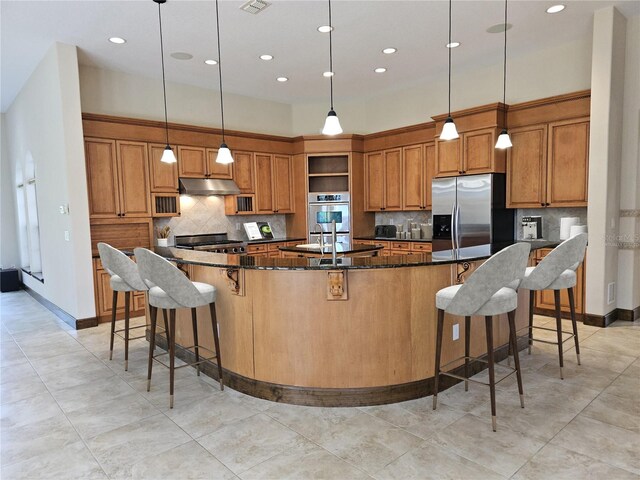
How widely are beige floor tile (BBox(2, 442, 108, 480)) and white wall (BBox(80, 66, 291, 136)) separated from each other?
4384 mm

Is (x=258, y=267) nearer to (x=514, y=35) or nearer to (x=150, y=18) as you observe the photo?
(x=150, y=18)

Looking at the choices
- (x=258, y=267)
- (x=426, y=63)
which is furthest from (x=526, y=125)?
(x=258, y=267)

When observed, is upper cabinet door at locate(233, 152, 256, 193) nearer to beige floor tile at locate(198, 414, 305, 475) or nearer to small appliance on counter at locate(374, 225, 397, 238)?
small appliance on counter at locate(374, 225, 397, 238)

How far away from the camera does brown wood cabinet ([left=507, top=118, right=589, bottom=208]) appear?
4855mm

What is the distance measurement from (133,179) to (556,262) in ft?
16.3

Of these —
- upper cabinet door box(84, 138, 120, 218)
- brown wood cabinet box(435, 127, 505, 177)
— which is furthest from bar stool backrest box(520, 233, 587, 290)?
upper cabinet door box(84, 138, 120, 218)

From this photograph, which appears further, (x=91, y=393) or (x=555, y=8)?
(x=555, y=8)

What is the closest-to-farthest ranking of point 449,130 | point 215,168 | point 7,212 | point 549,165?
point 449,130, point 549,165, point 215,168, point 7,212

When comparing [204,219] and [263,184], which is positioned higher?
[263,184]

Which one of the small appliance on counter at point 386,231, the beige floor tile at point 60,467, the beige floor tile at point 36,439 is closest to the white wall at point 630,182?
the small appliance on counter at point 386,231

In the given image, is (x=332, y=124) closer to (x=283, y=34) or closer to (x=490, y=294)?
(x=490, y=294)

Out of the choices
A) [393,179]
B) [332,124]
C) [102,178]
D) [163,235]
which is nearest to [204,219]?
[163,235]

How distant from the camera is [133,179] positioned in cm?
552

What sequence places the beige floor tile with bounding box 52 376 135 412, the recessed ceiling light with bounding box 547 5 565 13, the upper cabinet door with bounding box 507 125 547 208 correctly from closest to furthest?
the beige floor tile with bounding box 52 376 135 412 → the recessed ceiling light with bounding box 547 5 565 13 → the upper cabinet door with bounding box 507 125 547 208
